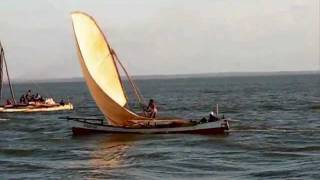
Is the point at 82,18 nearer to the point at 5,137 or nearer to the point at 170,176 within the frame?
the point at 5,137

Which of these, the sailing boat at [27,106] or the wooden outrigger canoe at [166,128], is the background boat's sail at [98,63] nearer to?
the wooden outrigger canoe at [166,128]

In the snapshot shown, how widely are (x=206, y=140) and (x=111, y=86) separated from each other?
Answer: 7.47m

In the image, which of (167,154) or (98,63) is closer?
(167,154)

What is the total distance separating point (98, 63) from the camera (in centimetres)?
4469

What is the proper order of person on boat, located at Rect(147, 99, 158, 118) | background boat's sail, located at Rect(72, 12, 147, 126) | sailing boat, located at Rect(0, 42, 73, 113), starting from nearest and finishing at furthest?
1. background boat's sail, located at Rect(72, 12, 147, 126)
2. person on boat, located at Rect(147, 99, 158, 118)
3. sailing boat, located at Rect(0, 42, 73, 113)

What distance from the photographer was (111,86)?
4494 centimetres

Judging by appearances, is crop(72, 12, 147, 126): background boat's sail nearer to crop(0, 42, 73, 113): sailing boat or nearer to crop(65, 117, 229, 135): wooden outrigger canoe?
crop(65, 117, 229, 135): wooden outrigger canoe

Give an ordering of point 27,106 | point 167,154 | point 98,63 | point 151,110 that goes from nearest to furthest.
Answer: point 167,154
point 98,63
point 151,110
point 27,106

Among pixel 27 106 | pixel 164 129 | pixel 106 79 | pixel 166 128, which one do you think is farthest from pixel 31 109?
pixel 166 128

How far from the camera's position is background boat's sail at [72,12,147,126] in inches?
1750

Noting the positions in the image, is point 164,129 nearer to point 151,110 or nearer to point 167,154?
point 151,110

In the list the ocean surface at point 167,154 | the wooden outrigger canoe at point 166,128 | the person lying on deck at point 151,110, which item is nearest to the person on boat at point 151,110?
the person lying on deck at point 151,110

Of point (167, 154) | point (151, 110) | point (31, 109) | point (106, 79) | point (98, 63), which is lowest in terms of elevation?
point (167, 154)

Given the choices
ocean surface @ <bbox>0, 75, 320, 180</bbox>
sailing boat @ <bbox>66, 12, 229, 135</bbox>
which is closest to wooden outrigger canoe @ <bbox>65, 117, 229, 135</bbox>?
sailing boat @ <bbox>66, 12, 229, 135</bbox>
